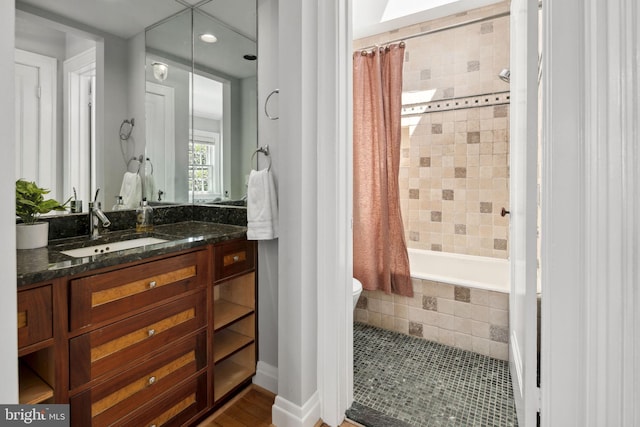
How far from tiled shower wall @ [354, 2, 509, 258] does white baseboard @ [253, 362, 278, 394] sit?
194 cm

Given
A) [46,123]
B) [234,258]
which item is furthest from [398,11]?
[46,123]

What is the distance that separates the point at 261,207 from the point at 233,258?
31 centimetres

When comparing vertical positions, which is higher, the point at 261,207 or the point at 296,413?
the point at 261,207

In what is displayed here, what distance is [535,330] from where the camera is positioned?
3.92 feet

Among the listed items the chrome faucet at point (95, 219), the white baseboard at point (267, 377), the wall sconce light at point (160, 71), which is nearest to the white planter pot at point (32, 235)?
the chrome faucet at point (95, 219)

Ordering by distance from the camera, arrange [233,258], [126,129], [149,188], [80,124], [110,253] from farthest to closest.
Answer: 1. [149,188]
2. [126,129]
3. [233,258]
4. [80,124]
5. [110,253]

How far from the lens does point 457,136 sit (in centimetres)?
306

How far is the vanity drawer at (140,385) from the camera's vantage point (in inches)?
48.2

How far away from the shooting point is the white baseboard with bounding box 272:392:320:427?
1564 millimetres

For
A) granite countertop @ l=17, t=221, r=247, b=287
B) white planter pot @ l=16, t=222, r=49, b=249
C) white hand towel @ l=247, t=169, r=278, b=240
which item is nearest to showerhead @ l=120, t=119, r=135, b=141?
granite countertop @ l=17, t=221, r=247, b=287

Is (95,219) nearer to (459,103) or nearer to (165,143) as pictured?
(165,143)

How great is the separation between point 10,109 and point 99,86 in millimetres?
1192
